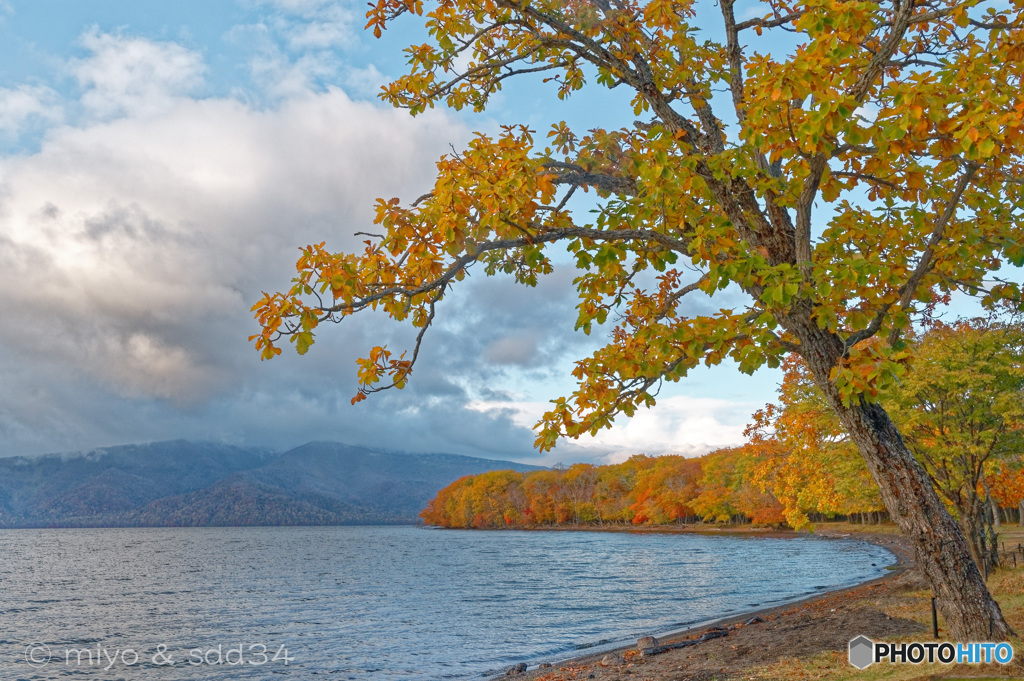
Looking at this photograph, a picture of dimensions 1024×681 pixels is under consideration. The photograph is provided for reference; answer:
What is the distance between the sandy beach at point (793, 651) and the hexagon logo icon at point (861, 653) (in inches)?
8.6

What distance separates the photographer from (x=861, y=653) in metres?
13.4

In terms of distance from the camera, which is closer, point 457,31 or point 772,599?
point 457,31

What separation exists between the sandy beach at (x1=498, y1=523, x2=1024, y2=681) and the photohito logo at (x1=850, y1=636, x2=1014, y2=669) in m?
0.17

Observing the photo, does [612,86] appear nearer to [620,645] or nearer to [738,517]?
[620,645]

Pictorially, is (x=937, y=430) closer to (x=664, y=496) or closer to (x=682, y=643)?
(x=682, y=643)

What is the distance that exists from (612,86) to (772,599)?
37870mm

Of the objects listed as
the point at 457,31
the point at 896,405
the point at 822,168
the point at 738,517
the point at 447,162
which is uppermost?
the point at 457,31

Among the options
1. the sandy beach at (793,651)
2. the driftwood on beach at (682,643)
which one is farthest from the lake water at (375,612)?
the sandy beach at (793,651)

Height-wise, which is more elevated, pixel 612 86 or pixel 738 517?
pixel 612 86

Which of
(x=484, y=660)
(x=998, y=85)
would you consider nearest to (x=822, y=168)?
(x=998, y=85)

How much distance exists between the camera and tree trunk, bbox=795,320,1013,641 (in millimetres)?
8602

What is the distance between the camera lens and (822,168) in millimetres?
8188

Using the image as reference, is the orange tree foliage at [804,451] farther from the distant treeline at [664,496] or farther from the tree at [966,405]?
the distant treeline at [664,496]

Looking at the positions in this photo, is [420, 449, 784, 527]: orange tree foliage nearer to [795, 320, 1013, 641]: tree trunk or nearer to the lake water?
the lake water
